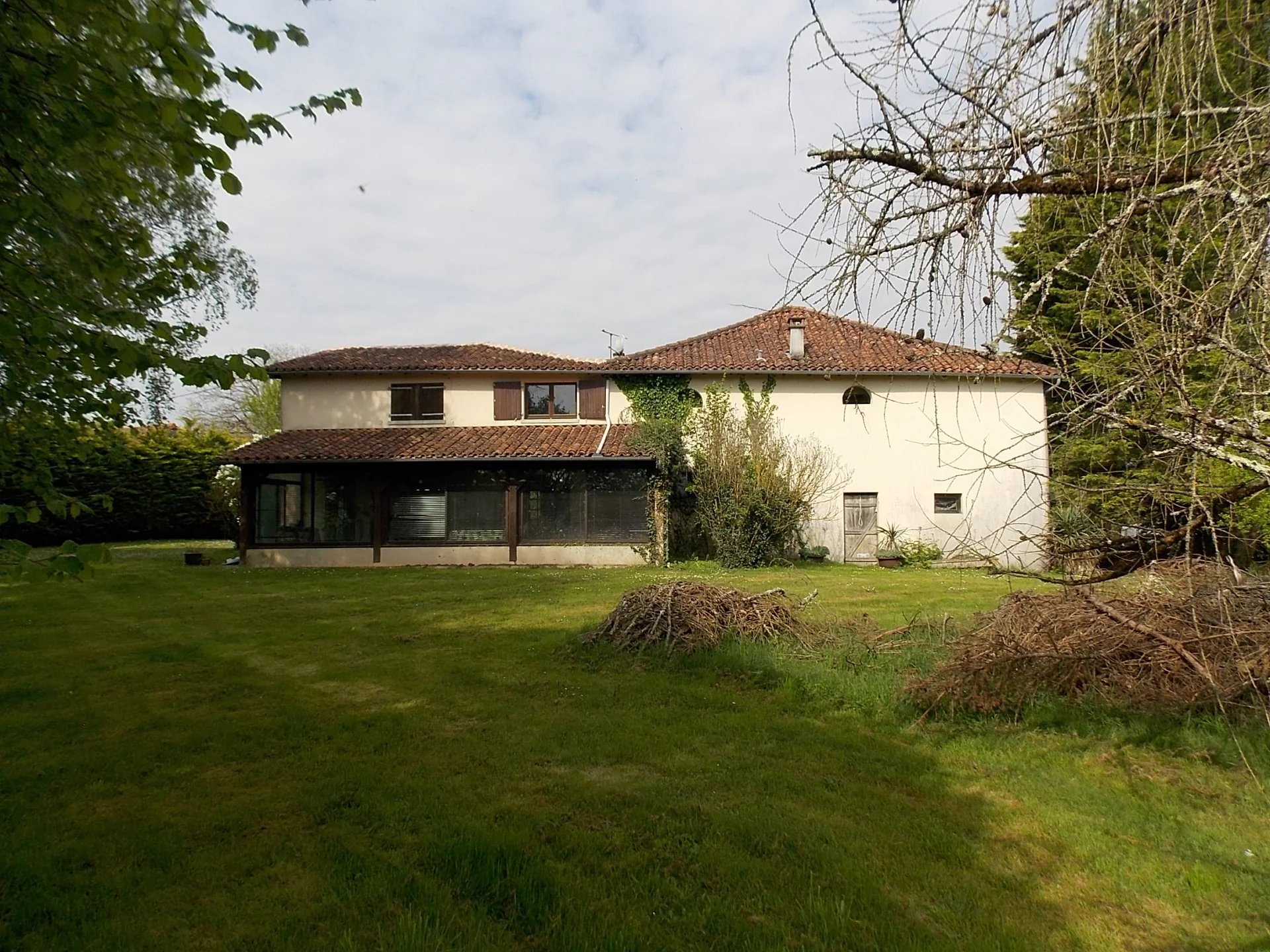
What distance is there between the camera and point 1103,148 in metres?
3.28

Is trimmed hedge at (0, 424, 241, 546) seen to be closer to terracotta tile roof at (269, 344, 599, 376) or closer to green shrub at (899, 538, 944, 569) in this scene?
terracotta tile roof at (269, 344, 599, 376)

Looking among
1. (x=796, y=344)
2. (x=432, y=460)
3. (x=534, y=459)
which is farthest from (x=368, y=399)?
(x=796, y=344)

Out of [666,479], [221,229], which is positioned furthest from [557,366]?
[221,229]

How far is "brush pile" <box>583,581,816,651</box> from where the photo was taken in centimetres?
830

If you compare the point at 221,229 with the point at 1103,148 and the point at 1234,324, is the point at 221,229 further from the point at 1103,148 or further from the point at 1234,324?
the point at 1234,324

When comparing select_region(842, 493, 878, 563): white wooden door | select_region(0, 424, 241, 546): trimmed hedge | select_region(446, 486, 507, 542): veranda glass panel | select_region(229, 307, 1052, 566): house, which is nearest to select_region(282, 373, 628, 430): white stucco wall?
select_region(229, 307, 1052, 566): house

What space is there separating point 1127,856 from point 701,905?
2.19m

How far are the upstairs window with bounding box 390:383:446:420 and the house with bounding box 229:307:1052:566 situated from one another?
1.8 inches

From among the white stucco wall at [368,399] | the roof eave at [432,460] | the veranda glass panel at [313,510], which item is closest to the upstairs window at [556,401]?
the white stucco wall at [368,399]

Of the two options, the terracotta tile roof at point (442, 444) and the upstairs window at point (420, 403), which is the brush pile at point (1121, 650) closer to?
the terracotta tile roof at point (442, 444)

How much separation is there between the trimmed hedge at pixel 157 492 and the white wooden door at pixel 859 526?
19.0 m

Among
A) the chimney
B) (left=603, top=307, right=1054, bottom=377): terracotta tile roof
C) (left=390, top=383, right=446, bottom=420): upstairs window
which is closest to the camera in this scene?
(left=603, top=307, right=1054, bottom=377): terracotta tile roof

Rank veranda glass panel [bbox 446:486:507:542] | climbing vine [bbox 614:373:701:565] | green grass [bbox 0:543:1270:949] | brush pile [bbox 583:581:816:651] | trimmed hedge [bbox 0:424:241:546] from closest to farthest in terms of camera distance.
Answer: green grass [bbox 0:543:1270:949], brush pile [bbox 583:581:816:651], climbing vine [bbox 614:373:701:565], veranda glass panel [bbox 446:486:507:542], trimmed hedge [bbox 0:424:241:546]

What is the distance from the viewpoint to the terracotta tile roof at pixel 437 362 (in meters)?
22.3
